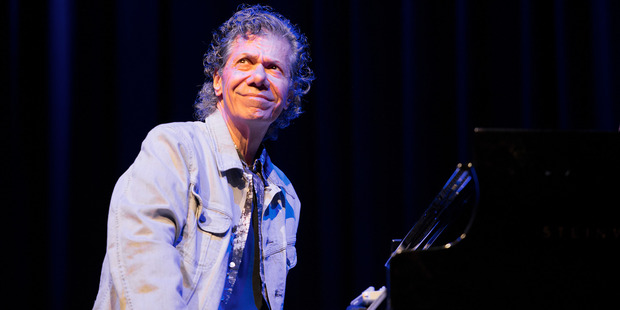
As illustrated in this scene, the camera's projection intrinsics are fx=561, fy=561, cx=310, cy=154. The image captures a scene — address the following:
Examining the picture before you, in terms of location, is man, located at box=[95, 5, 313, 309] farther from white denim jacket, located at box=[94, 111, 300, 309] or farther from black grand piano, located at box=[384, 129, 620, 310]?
black grand piano, located at box=[384, 129, 620, 310]

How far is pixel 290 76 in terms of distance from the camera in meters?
1.64

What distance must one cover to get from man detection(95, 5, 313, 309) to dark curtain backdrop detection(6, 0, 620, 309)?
1.20ft

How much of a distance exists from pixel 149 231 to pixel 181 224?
4.1 inches

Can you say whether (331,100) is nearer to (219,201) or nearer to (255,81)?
(255,81)

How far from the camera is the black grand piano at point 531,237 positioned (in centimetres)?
81

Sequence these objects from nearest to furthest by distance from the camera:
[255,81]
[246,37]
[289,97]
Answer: [255,81] < [246,37] < [289,97]

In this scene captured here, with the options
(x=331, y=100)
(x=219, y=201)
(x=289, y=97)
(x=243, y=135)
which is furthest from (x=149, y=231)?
(x=331, y=100)

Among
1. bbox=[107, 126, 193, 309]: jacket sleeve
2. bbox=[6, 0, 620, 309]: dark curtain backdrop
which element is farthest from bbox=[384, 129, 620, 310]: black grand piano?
bbox=[6, 0, 620, 309]: dark curtain backdrop

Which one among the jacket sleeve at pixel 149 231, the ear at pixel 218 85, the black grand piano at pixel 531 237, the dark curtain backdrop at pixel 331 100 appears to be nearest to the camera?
the black grand piano at pixel 531 237

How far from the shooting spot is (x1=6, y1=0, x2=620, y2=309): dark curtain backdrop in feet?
6.26

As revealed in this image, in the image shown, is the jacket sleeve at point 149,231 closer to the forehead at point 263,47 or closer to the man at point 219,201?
the man at point 219,201

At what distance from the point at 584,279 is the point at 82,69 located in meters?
1.73

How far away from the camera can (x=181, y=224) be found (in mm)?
1222

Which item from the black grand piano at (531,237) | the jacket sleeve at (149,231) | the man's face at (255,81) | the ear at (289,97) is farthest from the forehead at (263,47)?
the black grand piano at (531,237)
